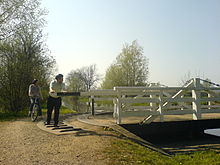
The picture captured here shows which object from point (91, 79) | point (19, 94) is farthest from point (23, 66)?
point (91, 79)

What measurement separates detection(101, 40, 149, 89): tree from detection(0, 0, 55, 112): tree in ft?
63.8

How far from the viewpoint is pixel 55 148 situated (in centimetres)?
496

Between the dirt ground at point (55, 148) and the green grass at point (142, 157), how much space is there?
223mm

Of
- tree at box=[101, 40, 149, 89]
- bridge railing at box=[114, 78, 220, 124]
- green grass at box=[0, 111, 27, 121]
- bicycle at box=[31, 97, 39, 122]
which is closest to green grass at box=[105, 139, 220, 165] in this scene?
bridge railing at box=[114, 78, 220, 124]

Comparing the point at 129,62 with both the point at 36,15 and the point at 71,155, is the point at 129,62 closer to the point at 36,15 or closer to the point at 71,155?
the point at 36,15

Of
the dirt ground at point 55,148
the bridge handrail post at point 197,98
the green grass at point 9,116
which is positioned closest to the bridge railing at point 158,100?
the bridge handrail post at point 197,98

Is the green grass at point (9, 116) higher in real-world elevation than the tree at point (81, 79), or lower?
lower

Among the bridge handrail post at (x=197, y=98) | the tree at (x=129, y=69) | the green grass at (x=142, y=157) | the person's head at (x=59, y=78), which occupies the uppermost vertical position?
the tree at (x=129, y=69)

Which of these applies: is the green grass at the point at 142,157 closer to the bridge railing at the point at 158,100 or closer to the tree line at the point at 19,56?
the bridge railing at the point at 158,100

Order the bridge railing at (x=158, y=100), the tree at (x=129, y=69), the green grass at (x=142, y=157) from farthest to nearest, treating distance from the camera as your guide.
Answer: the tree at (x=129, y=69), the bridge railing at (x=158, y=100), the green grass at (x=142, y=157)

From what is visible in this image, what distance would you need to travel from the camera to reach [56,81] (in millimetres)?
7359

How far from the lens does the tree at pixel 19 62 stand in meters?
15.2

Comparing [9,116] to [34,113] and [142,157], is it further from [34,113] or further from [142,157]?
[142,157]

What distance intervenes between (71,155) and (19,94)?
12.5 metres
